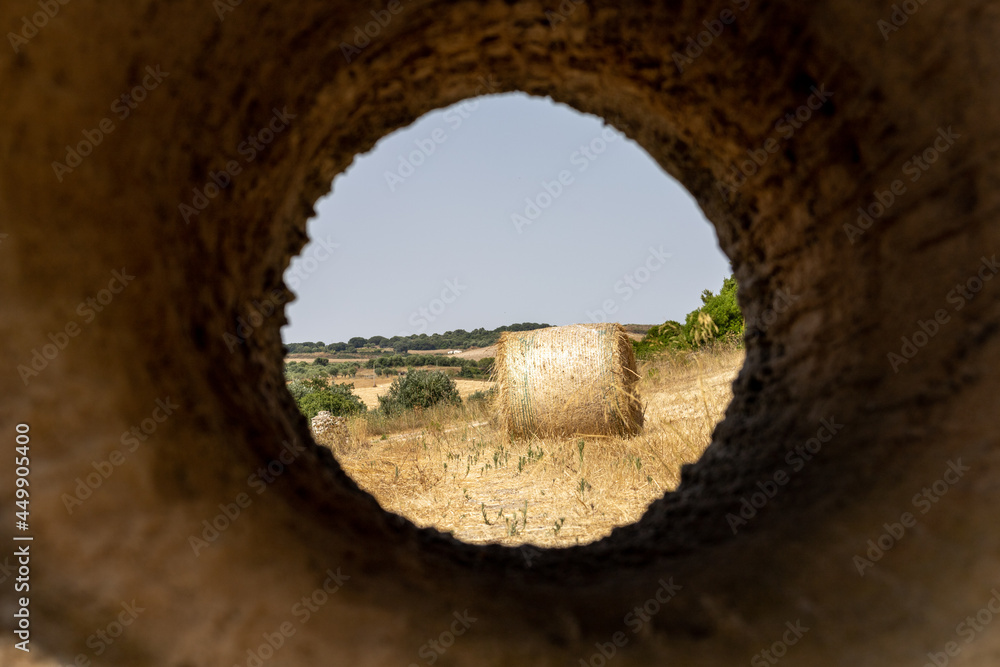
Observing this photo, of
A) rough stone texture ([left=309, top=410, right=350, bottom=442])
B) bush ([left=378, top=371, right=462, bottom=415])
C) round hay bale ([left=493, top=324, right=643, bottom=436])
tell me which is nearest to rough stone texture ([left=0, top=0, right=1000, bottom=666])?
round hay bale ([left=493, top=324, right=643, bottom=436])

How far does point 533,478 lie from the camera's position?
19.2 feet

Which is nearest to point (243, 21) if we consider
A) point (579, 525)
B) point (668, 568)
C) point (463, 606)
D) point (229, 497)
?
point (229, 497)

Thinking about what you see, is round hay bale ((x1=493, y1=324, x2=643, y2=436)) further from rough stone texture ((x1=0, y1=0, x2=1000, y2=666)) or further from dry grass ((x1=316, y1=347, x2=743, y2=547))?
rough stone texture ((x1=0, y1=0, x2=1000, y2=666))

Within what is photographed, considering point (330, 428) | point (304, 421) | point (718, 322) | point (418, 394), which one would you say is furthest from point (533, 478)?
point (418, 394)

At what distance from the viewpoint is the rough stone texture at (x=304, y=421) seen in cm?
70

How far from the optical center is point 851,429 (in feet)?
3.72

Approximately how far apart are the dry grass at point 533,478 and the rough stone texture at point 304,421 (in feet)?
7.53

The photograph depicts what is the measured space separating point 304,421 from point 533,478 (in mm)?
4515

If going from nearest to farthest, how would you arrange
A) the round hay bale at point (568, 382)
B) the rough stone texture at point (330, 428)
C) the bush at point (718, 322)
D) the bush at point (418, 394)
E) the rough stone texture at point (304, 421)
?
the rough stone texture at point (304, 421)
the round hay bale at point (568, 382)
the rough stone texture at point (330, 428)
the bush at point (718, 322)
the bush at point (418, 394)

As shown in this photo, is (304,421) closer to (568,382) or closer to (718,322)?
(568,382)

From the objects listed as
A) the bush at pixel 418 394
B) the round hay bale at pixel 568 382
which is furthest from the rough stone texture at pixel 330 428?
the bush at pixel 418 394

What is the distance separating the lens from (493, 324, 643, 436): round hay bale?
7523mm

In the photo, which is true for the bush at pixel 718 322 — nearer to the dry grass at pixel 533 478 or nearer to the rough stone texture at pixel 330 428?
→ the dry grass at pixel 533 478

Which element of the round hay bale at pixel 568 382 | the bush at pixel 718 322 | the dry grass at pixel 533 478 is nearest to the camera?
the dry grass at pixel 533 478
